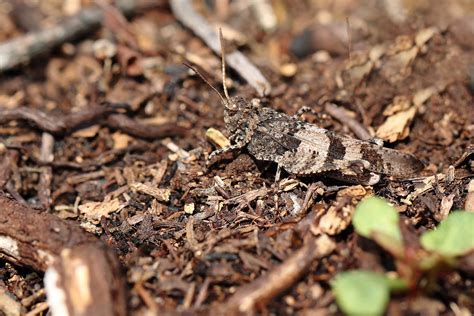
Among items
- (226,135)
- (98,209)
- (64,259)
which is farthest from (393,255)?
(98,209)

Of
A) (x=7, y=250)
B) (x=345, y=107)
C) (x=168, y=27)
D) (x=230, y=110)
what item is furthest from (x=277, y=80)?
(x=7, y=250)

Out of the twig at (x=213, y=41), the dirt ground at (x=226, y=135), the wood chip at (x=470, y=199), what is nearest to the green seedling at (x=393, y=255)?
the dirt ground at (x=226, y=135)

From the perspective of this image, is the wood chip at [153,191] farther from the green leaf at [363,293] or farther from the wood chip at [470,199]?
the wood chip at [470,199]

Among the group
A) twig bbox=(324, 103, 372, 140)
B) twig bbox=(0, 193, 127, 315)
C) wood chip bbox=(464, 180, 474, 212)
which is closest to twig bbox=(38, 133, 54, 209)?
twig bbox=(0, 193, 127, 315)

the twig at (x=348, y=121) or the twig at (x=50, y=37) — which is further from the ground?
the twig at (x=50, y=37)

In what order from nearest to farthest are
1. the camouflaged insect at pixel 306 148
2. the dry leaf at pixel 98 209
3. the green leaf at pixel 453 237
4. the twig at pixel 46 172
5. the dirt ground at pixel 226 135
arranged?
the green leaf at pixel 453 237 → the dirt ground at pixel 226 135 → the camouflaged insect at pixel 306 148 → the dry leaf at pixel 98 209 → the twig at pixel 46 172

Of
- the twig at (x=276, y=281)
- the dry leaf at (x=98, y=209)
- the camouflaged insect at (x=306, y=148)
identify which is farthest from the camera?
the dry leaf at (x=98, y=209)
